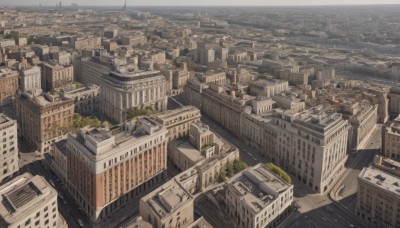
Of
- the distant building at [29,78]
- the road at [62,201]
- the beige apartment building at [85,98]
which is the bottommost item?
the road at [62,201]

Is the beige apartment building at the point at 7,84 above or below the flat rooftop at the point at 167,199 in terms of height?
above

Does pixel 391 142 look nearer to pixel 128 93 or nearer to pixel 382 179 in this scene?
pixel 382 179

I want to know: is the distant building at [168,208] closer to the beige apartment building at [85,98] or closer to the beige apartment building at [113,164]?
the beige apartment building at [113,164]

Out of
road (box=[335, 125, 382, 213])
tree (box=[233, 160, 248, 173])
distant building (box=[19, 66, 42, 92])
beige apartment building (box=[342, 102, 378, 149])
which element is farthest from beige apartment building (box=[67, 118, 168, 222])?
distant building (box=[19, 66, 42, 92])

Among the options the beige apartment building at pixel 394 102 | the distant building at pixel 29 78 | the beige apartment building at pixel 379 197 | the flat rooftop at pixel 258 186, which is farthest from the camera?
the distant building at pixel 29 78

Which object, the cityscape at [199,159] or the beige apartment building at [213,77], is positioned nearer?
the cityscape at [199,159]

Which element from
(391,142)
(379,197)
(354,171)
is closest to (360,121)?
(391,142)

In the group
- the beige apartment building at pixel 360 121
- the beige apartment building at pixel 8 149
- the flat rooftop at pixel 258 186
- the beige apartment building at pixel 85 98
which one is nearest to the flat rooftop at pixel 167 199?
the flat rooftop at pixel 258 186
